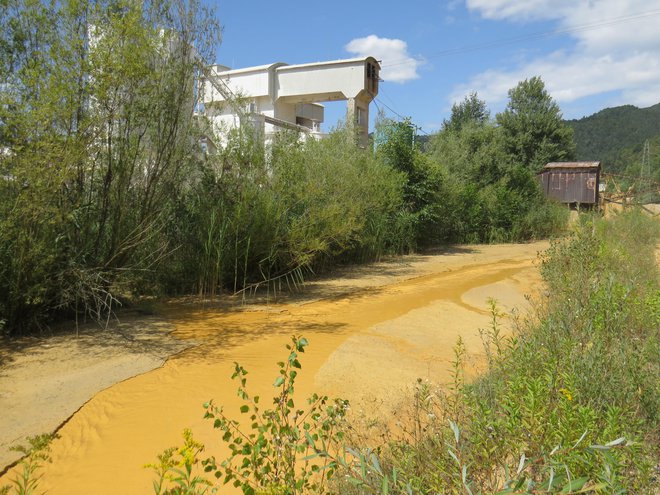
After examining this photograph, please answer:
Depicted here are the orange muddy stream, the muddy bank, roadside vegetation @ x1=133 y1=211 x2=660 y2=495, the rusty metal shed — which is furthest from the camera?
the rusty metal shed

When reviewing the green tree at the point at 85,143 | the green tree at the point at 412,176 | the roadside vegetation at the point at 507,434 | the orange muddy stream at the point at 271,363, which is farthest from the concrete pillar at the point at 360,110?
the roadside vegetation at the point at 507,434

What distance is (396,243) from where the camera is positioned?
15.2 m

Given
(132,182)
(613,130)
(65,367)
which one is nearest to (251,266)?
(132,182)

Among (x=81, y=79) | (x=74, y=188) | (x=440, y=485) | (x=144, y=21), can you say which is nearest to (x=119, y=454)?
(x=440, y=485)

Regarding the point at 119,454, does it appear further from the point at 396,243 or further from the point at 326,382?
the point at 396,243

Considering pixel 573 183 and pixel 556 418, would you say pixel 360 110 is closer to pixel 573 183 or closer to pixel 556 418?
pixel 573 183

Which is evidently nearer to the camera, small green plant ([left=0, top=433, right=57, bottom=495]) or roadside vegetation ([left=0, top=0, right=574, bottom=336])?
small green plant ([left=0, top=433, right=57, bottom=495])

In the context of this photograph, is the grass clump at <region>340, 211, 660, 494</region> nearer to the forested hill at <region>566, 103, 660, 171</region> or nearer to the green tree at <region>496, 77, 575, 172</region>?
the green tree at <region>496, 77, 575, 172</region>

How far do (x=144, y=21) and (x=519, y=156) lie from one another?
30.6m

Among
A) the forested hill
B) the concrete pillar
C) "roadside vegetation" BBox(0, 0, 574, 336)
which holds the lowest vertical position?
"roadside vegetation" BBox(0, 0, 574, 336)

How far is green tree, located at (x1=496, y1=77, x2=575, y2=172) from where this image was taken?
3394cm

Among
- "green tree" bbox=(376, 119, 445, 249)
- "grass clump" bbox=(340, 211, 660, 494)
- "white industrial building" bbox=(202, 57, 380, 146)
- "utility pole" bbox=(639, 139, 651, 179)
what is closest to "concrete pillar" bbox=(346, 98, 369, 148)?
"white industrial building" bbox=(202, 57, 380, 146)

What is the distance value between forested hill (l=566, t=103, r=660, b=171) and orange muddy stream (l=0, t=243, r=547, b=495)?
7039cm

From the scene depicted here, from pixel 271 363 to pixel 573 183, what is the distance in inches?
885
